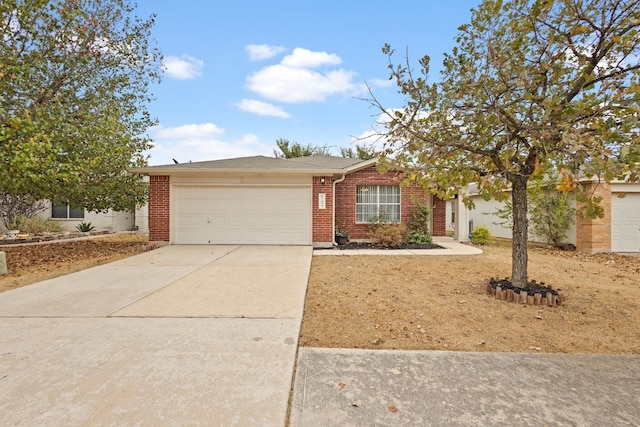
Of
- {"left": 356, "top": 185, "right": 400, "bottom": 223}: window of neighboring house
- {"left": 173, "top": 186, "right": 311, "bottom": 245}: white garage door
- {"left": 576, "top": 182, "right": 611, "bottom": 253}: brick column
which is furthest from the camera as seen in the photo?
{"left": 356, "top": 185, "right": 400, "bottom": 223}: window of neighboring house

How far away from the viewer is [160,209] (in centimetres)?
1077

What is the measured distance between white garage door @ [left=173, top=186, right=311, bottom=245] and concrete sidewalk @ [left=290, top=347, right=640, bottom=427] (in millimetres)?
7953

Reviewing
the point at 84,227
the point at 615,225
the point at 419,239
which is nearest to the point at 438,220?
the point at 419,239

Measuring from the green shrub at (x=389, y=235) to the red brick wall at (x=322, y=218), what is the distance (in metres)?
1.69

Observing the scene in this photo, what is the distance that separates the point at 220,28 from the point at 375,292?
9.44 metres

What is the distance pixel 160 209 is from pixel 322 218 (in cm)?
544

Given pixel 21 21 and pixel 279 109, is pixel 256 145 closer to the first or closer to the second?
pixel 279 109

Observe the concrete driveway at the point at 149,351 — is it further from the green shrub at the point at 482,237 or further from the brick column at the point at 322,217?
the green shrub at the point at 482,237

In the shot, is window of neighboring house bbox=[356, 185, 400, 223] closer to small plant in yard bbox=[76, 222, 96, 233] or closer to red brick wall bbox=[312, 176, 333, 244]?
red brick wall bbox=[312, 176, 333, 244]

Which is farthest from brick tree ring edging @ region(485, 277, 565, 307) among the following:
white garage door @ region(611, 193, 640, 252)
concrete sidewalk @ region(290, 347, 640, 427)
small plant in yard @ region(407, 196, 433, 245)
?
white garage door @ region(611, 193, 640, 252)

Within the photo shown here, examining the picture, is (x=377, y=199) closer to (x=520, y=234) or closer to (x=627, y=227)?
(x=520, y=234)

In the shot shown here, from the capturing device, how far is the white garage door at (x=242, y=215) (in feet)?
35.7

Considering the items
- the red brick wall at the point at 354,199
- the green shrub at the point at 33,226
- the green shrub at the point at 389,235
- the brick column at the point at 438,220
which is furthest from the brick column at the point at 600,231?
the green shrub at the point at 33,226

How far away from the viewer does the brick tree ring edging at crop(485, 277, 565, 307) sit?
4547 millimetres
